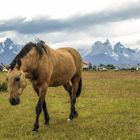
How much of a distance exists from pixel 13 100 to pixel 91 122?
12.6 ft

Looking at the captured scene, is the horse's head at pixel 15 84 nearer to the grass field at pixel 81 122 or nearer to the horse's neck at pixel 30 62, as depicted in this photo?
the horse's neck at pixel 30 62

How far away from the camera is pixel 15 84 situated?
11453 millimetres

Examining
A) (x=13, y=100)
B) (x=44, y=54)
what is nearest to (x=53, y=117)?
(x=44, y=54)

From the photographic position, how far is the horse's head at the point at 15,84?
11312 millimetres

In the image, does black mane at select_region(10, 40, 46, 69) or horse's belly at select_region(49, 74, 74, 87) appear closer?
black mane at select_region(10, 40, 46, 69)

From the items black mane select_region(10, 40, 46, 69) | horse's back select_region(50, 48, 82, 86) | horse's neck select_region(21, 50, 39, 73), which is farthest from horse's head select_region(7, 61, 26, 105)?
horse's back select_region(50, 48, 82, 86)

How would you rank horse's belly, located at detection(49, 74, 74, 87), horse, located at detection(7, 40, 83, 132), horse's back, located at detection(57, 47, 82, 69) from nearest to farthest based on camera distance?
horse, located at detection(7, 40, 83, 132), horse's belly, located at detection(49, 74, 74, 87), horse's back, located at detection(57, 47, 82, 69)

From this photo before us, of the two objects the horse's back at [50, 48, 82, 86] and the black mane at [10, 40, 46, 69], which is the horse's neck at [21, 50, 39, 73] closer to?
the black mane at [10, 40, 46, 69]

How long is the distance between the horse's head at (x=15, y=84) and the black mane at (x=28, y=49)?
206mm

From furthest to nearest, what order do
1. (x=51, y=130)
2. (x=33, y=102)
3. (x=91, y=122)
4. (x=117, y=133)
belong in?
(x=33, y=102), (x=91, y=122), (x=51, y=130), (x=117, y=133)

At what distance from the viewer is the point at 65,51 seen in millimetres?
15500

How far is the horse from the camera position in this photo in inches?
452

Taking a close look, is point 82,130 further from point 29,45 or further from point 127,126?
point 29,45

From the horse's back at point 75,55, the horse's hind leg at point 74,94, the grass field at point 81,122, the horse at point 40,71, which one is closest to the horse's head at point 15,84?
the horse at point 40,71
